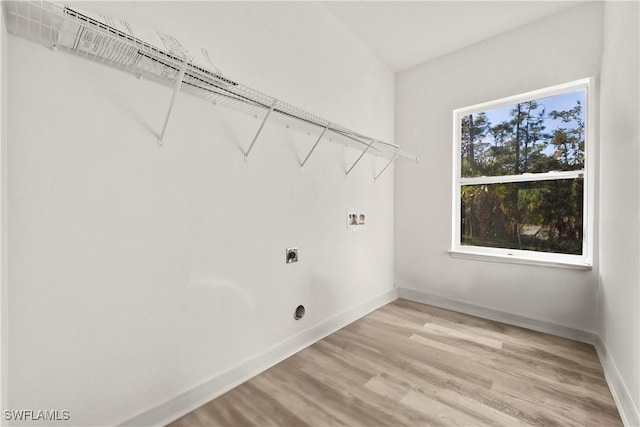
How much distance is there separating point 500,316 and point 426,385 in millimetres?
1389

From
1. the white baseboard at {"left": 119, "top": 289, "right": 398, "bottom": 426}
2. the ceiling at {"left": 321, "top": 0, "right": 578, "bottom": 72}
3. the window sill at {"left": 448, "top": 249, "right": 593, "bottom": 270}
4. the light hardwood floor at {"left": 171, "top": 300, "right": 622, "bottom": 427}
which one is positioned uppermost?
the ceiling at {"left": 321, "top": 0, "right": 578, "bottom": 72}

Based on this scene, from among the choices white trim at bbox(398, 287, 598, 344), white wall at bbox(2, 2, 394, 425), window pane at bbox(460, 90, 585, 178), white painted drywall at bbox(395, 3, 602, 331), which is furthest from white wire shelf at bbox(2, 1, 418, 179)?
white trim at bbox(398, 287, 598, 344)

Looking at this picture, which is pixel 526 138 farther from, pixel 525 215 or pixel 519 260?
pixel 519 260

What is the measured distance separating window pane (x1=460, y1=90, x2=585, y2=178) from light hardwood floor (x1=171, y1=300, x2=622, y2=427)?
57.5 inches

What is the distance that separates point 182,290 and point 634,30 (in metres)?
2.60

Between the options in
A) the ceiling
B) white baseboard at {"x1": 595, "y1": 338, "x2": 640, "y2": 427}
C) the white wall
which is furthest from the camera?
the ceiling

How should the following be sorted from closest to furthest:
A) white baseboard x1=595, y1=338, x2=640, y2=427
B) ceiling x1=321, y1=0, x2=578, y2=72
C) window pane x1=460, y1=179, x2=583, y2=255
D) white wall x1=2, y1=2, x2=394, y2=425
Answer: white wall x1=2, y1=2, x2=394, y2=425 → white baseboard x1=595, y1=338, x2=640, y2=427 → ceiling x1=321, y1=0, x2=578, y2=72 → window pane x1=460, y1=179, x2=583, y2=255

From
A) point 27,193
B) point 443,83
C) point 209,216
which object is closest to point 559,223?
Result: point 443,83

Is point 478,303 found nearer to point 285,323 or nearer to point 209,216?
point 285,323

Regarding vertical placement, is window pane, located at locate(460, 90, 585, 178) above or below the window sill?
above

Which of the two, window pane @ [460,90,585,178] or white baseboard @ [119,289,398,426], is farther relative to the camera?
window pane @ [460,90,585,178]

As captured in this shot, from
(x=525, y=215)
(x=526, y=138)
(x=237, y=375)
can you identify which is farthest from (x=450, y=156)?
(x=237, y=375)

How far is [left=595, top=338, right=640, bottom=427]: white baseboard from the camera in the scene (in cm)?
128

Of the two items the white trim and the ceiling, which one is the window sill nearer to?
the white trim
